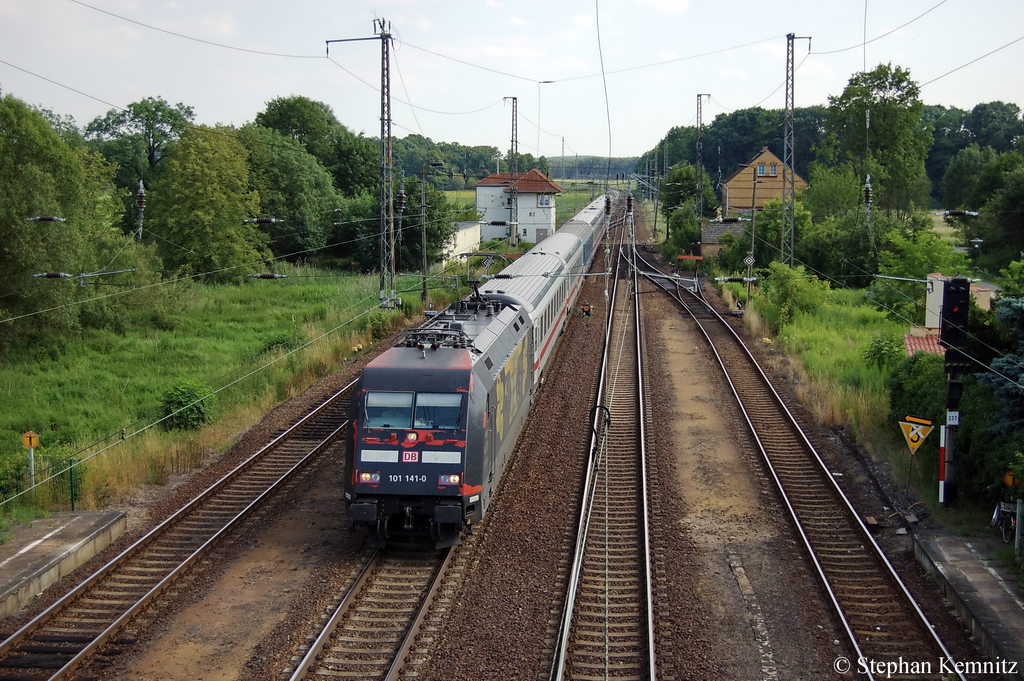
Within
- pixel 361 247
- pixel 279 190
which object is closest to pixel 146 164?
pixel 279 190

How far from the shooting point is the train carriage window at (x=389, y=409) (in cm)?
1248

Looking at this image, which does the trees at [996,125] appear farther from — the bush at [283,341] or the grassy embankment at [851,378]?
the bush at [283,341]

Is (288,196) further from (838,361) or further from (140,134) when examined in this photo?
(838,361)

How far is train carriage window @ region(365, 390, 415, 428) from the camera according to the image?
12484 millimetres

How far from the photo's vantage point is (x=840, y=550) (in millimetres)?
13602

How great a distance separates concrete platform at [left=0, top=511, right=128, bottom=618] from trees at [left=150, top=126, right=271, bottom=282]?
31296 millimetres

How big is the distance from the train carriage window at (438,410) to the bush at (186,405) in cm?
952

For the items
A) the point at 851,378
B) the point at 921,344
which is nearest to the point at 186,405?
the point at 851,378

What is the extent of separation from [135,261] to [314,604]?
89.4ft

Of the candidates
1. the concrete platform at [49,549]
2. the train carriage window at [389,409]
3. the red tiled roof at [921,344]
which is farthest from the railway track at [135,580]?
the red tiled roof at [921,344]

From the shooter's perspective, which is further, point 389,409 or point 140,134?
point 140,134

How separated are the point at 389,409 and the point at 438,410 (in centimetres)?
75

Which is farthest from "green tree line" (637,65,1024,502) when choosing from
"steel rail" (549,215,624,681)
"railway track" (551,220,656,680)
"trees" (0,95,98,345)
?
"trees" (0,95,98,345)

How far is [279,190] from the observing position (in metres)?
56.3
